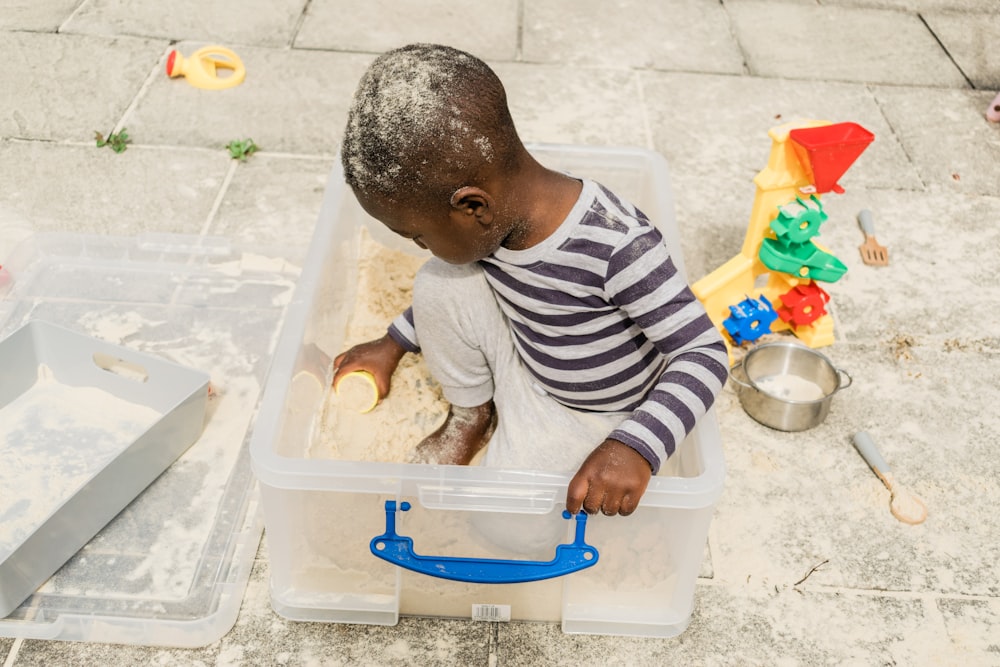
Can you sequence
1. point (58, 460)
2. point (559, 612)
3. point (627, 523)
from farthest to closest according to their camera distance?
1. point (58, 460)
2. point (559, 612)
3. point (627, 523)

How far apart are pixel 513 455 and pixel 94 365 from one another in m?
0.69

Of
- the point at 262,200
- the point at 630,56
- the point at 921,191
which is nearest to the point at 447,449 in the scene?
the point at 262,200

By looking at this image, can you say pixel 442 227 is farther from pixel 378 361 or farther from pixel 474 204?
pixel 378 361

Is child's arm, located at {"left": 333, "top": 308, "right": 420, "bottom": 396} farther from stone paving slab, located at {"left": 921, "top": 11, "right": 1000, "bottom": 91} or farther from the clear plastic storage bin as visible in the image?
stone paving slab, located at {"left": 921, "top": 11, "right": 1000, "bottom": 91}

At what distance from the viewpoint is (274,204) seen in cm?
202

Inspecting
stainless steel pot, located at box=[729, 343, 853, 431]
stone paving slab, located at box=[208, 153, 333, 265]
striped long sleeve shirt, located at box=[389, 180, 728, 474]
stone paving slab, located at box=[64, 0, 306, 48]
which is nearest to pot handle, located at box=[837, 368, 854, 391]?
stainless steel pot, located at box=[729, 343, 853, 431]

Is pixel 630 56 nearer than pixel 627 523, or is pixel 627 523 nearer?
pixel 627 523

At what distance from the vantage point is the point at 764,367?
5.50 ft

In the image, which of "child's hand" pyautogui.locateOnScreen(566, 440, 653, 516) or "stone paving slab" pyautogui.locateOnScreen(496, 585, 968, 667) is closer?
"child's hand" pyautogui.locateOnScreen(566, 440, 653, 516)

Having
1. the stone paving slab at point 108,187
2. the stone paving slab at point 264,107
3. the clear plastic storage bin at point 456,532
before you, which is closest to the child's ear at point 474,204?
the clear plastic storage bin at point 456,532

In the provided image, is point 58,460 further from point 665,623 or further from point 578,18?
point 578,18

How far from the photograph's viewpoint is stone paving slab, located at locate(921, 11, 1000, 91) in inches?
103

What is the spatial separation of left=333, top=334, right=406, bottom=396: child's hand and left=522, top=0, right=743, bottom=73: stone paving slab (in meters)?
1.26

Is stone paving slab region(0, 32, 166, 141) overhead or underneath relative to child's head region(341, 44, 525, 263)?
underneath
